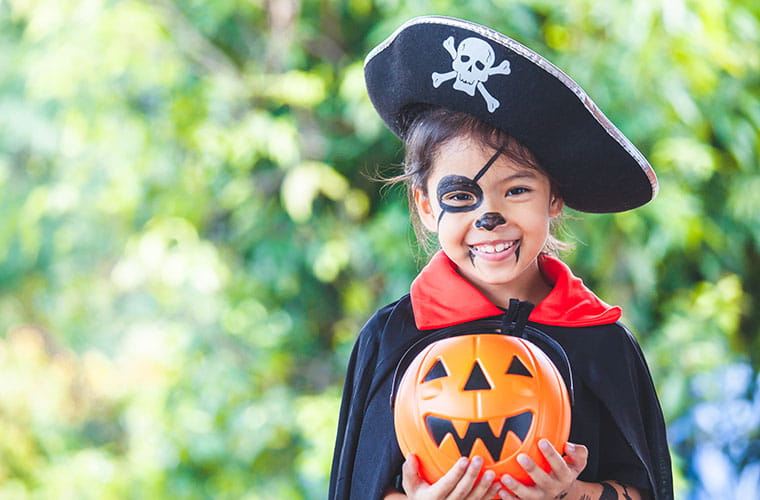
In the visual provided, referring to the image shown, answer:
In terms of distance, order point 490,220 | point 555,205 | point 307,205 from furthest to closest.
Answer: point 307,205, point 555,205, point 490,220

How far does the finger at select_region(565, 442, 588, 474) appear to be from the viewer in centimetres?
127

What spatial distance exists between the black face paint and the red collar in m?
0.14

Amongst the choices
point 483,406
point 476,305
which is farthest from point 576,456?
point 476,305

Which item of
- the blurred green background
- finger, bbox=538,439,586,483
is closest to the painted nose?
finger, bbox=538,439,586,483

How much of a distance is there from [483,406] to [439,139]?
0.42m

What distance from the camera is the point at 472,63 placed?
131cm

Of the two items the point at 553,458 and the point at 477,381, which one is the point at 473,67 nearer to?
the point at 477,381

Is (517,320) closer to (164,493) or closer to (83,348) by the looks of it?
(164,493)

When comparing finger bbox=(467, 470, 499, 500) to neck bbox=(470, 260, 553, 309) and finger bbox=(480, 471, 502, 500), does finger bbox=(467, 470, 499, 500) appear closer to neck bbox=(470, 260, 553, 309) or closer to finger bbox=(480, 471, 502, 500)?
finger bbox=(480, 471, 502, 500)

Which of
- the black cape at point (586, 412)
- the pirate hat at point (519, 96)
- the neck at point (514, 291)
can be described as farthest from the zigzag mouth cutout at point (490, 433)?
the pirate hat at point (519, 96)

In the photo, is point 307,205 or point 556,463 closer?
point 556,463

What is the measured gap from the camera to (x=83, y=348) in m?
5.02

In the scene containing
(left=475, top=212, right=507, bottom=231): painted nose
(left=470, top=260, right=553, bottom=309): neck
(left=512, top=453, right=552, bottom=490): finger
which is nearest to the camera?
(left=512, top=453, right=552, bottom=490): finger

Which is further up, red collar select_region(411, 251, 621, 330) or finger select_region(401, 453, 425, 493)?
red collar select_region(411, 251, 621, 330)
